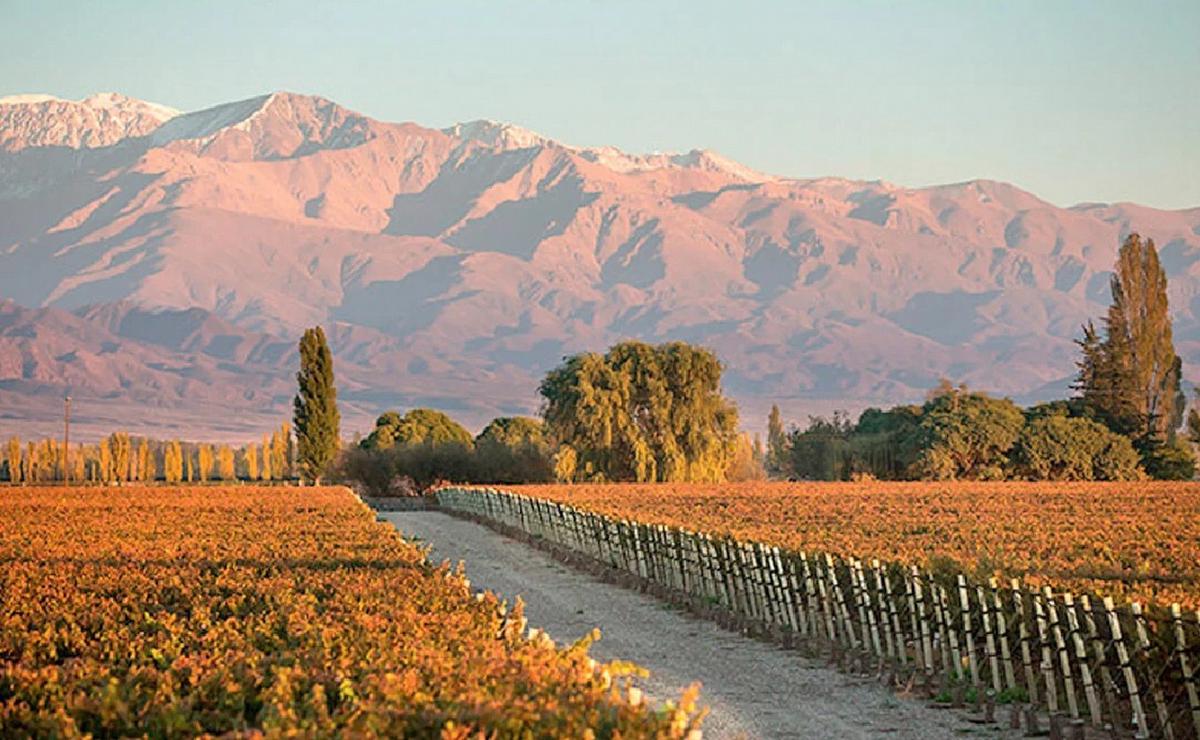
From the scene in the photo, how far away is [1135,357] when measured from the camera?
89.5 meters

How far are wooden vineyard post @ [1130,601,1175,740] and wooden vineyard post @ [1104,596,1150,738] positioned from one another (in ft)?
0.43

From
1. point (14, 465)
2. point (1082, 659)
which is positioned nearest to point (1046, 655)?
point (1082, 659)

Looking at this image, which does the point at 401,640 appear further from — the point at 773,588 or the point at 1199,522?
the point at 1199,522

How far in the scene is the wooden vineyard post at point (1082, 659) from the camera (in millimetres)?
16312

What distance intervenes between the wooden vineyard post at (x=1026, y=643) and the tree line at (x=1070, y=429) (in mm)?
59917

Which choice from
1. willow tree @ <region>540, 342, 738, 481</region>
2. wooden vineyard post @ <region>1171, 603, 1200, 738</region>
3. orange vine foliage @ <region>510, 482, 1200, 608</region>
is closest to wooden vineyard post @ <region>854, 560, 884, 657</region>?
orange vine foliage @ <region>510, 482, 1200, 608</region>

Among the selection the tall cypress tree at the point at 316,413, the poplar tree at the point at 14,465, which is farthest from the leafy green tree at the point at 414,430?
the poplar tree at the point at 14,465

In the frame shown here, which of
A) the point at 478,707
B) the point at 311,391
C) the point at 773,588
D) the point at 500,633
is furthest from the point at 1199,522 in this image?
the point at 311,391

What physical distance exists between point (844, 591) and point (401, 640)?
10249 mm

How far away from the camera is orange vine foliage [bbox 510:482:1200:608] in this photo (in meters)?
23.0

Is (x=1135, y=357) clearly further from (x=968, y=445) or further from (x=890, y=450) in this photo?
(x=968, y=445)

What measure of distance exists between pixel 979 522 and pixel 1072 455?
39688 millimetres

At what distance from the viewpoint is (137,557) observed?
88.3 feet

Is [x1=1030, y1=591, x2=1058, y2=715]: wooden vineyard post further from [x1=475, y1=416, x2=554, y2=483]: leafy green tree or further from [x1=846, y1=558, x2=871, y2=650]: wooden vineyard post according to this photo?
[x1=475, y1=416, x2=554, y2=483]: leafy green tree
